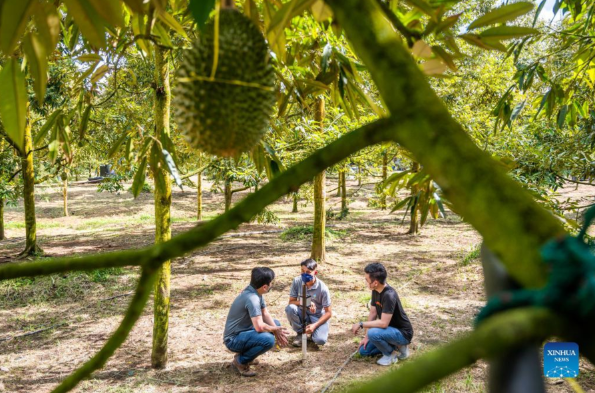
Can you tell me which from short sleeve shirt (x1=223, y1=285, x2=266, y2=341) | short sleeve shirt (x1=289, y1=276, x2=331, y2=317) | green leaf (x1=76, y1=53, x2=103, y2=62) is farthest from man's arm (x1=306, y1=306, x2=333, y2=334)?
green leaf (x1=76, y1=53, x2=103, y2=62)

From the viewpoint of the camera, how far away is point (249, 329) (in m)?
4.40

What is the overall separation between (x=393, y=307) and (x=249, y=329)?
145 cm

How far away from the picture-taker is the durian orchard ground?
13.5 ft

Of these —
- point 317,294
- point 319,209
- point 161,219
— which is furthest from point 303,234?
point 161,219

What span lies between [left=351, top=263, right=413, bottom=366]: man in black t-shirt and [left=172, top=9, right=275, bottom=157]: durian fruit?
3.63 metres

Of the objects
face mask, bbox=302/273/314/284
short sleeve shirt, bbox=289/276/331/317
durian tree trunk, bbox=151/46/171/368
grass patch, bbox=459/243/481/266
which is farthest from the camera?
grass patch, bbox=459/243/481/266

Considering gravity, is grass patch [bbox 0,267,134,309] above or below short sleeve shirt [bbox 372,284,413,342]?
below

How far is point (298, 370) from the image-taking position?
4297 mm

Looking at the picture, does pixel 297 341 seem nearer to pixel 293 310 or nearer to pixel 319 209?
pixel 293 310

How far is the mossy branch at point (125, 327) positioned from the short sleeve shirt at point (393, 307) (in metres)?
4.04

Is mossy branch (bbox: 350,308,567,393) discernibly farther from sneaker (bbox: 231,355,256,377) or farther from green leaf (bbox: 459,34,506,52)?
sneaker (bbox: 231,355,256,377)

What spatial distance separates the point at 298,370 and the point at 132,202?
13955 millimetres

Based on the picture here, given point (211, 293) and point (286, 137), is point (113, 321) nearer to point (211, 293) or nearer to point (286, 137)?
point (211, 293)

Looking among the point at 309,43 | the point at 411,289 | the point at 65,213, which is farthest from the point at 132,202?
the point at 309,43
